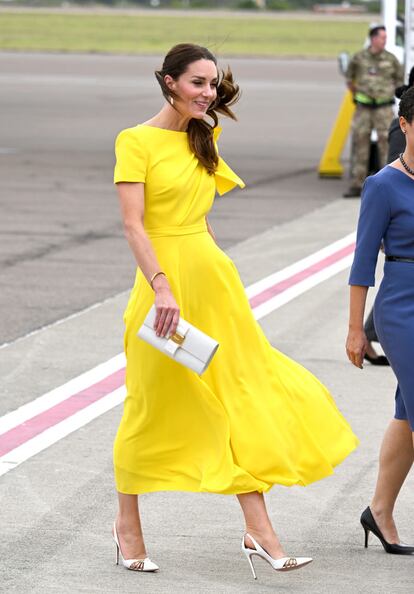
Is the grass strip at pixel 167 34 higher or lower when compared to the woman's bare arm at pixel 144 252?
lower

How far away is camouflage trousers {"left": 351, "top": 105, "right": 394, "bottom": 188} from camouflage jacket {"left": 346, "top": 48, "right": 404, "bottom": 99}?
23 centimetres

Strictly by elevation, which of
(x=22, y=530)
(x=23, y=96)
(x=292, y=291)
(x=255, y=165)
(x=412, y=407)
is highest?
(x=412, y=407)

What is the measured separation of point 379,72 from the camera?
1747 cm

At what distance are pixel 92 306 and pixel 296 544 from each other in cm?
542

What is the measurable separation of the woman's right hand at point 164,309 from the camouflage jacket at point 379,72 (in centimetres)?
1258

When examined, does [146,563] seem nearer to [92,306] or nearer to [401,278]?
[401,278]

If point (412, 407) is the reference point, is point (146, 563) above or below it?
below

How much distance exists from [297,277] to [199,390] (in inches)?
268

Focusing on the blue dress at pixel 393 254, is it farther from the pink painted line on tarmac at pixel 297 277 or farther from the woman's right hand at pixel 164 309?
the pink painted line on tarmac at pixel 297 277

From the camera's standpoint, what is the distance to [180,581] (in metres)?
5.50

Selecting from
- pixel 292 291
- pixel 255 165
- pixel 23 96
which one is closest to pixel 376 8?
pixel 23 96

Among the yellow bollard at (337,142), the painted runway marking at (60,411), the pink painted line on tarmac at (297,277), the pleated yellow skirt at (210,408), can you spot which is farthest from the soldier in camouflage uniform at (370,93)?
the pleated yellow skirt at (210,408)

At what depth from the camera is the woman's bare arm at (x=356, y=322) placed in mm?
5398

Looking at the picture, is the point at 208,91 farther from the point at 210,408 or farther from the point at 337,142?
the point at 337,142
